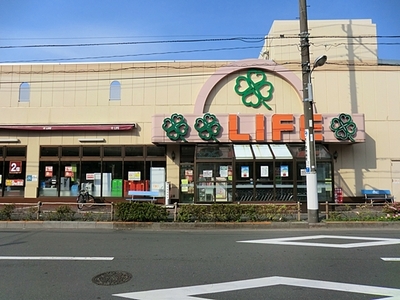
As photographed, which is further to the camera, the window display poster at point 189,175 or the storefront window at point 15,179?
the storefront window at point 15,179

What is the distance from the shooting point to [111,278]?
18.8 feet

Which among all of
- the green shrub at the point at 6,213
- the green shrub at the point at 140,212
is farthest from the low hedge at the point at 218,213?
the green shrub at the point at 6,213

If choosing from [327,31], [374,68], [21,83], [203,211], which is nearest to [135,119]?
[21,83]

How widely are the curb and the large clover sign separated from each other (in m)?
7.71

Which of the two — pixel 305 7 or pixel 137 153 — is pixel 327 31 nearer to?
pixel 305 7

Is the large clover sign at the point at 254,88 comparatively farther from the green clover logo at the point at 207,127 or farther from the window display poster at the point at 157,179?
the window display poster at the point at 157,179

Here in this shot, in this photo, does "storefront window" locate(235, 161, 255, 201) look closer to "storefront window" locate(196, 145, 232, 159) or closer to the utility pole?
"storefront window" locate(196, 145, 232, 159)

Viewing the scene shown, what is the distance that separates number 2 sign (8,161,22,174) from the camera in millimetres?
17250

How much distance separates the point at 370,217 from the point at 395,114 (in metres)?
7.93

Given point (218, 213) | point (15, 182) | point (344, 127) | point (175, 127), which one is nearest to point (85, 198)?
point (15, 182)

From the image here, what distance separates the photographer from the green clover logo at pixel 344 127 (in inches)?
612

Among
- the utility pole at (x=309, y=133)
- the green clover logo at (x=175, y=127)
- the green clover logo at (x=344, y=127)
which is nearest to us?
the utility pole at (x=309, y=133)

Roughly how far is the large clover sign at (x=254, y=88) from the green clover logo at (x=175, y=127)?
3.55 m

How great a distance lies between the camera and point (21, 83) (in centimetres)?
1762
